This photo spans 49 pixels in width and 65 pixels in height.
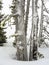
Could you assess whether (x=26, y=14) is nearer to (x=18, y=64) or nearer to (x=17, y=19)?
(x=17, y=19)

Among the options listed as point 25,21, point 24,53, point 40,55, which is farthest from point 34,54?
point 25,21

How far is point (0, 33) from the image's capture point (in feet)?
61.9

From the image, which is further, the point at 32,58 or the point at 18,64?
the point at 32,58

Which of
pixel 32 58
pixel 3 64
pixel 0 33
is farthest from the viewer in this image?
pixel 0 33

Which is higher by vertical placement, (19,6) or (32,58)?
(19,6)

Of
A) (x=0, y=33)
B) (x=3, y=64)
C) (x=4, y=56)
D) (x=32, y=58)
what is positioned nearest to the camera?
(x=3, y=64)

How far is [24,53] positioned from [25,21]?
1.50m

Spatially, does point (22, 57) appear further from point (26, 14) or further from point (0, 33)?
point (0, 33)

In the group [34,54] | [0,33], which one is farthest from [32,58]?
[0,33]

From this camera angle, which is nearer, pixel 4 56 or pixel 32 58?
pixel 4 56

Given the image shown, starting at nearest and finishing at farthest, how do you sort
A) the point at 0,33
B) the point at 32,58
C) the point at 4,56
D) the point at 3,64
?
the point at 3,64, the point at 4,56, the point at 32,58, the point at 0,33

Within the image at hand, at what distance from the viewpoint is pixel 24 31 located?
11102 mm

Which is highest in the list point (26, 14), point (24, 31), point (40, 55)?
point (26, 14)

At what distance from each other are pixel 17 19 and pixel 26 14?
508 mm
